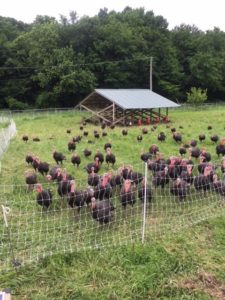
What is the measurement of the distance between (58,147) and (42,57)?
37.0m

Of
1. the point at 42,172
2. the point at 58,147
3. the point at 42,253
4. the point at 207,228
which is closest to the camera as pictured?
the point at 42,253

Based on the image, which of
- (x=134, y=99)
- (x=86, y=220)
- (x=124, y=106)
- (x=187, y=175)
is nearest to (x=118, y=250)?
(x=86, y=220)

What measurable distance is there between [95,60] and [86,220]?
4921 cm

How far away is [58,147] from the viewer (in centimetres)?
1892

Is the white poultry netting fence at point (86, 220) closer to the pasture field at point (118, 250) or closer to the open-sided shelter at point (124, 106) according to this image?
→ the pasture field at point (118, 250)

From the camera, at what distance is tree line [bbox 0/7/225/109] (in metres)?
52.3

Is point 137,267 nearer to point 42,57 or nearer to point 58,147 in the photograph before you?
point 58,147

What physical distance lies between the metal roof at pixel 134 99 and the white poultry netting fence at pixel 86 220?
68.6 ft

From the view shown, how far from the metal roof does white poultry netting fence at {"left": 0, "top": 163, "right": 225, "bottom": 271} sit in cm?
2091

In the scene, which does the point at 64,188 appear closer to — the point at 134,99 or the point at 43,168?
the point at 43,168

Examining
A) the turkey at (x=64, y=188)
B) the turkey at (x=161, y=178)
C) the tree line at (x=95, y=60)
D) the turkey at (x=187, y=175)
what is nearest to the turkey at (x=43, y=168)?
the turkey at (x=64, y=188)

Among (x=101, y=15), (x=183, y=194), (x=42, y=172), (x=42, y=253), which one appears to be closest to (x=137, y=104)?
(x=42, y=172)

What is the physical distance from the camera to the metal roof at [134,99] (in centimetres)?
3183

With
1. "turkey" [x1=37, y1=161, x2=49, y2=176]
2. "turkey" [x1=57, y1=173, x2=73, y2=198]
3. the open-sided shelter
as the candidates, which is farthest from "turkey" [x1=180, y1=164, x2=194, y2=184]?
the open-sided shelter
